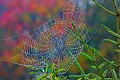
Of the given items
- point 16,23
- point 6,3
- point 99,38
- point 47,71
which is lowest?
point 47,71

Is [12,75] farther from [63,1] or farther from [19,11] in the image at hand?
[63,1]

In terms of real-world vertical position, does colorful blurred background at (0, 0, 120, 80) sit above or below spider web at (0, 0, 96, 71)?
above

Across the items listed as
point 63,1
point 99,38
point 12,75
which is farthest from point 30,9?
point 99,38

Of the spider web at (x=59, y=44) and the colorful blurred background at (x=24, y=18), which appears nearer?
the spider web at (x=59, y=44)

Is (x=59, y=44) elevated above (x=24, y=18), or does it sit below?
below

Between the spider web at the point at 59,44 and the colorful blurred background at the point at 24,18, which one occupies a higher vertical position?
the colorful blurred background at the point at 24,18

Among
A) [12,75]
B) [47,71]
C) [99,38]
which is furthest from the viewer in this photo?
[12,75]

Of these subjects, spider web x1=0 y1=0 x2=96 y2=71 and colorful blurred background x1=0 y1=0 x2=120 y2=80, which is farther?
colorful blurred background x1=0 y1=0 x2=120 y2=80

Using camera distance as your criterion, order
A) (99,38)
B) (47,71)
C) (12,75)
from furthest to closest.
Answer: (12,75) < (99,38) < (47,71)

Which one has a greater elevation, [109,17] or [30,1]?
[30,1]

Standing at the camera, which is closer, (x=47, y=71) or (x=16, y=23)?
(x=47, y=71)

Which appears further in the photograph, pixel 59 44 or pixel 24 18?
pixel 24 18
